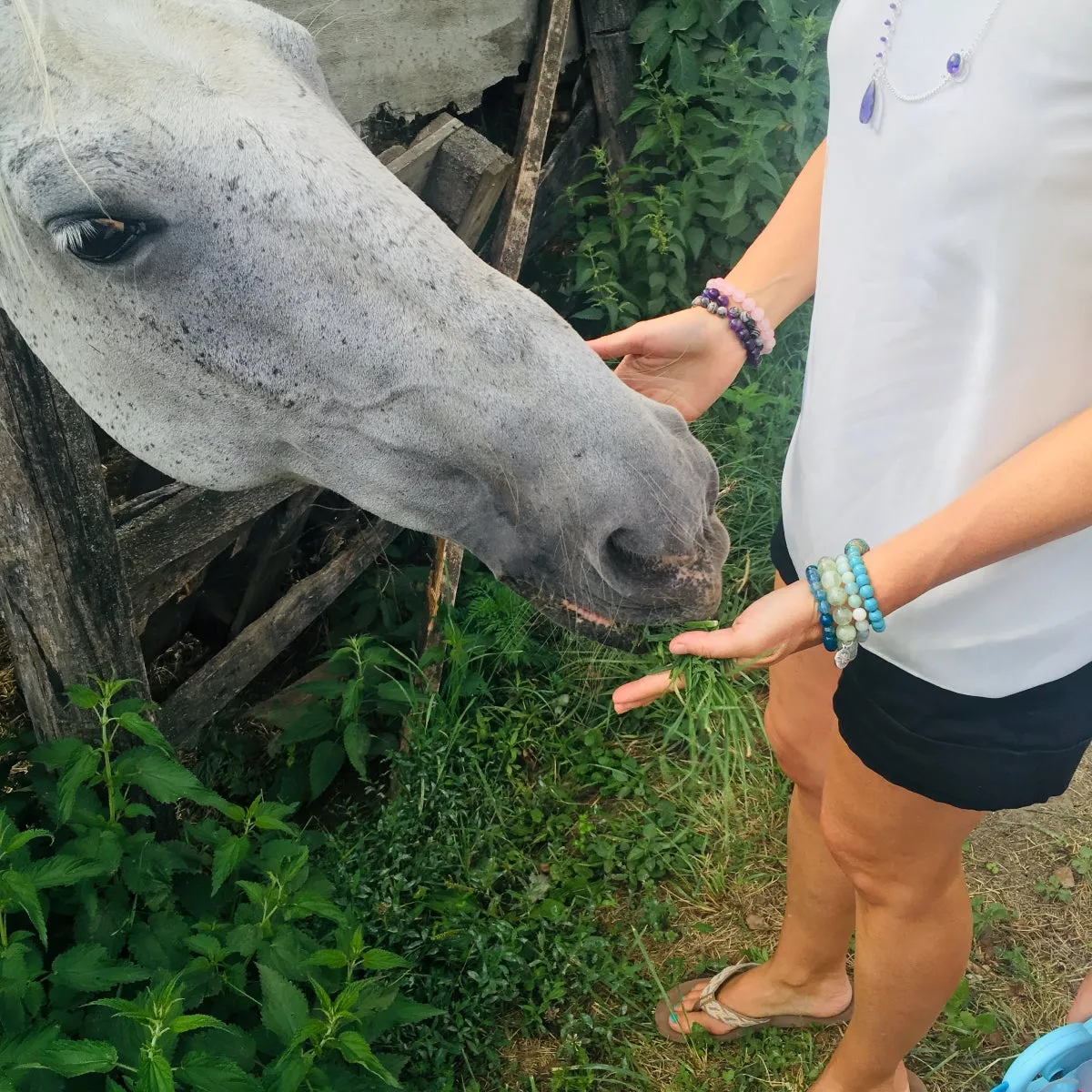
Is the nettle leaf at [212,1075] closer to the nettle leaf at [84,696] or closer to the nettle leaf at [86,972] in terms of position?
the nettle leaf at [86,972]

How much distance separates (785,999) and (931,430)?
1.43 metres

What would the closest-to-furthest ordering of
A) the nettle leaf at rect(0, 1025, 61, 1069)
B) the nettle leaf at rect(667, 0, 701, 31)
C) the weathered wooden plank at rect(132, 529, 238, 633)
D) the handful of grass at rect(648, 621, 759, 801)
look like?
the nettle leaf at rect(0, 1025, 61, 1069) < the weathered wooden plank at rect(132, 529, 238, 633) < the handful of grass at rect(648, 621, 759, 801) < the nettle leaf at rect(667, 0, 701, 31)

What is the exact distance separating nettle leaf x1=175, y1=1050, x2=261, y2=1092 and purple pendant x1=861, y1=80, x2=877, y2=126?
A: 1.50 meters

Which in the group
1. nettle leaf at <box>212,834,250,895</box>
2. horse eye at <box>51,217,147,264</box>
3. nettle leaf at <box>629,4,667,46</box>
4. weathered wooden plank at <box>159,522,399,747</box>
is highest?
horse eye at <box>51,217,147,264</box>

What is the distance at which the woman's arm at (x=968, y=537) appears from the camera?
3.13 feet

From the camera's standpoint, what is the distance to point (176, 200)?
3.60 feet

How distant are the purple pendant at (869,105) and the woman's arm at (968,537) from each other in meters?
0.44

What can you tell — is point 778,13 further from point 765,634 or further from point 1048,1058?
point 1048,1058

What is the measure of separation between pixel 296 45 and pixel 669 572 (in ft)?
3.11

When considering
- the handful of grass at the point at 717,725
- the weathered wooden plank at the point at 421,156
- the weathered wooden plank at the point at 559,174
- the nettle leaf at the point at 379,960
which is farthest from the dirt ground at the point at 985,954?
the weathered wooden plank at the point at 559,174

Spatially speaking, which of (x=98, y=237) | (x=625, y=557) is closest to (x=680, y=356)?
(x=625, y=557)

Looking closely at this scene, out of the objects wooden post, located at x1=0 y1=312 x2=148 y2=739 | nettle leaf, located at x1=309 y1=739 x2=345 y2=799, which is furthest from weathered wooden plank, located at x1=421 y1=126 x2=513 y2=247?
nettle leaf, located at x1=309 y1=739 x2=345 y2=799

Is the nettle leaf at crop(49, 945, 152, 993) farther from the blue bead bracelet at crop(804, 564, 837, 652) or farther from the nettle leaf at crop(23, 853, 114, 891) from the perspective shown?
the blue bead bracelet at crop(804, 564, 837, 652)

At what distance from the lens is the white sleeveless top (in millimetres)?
921
